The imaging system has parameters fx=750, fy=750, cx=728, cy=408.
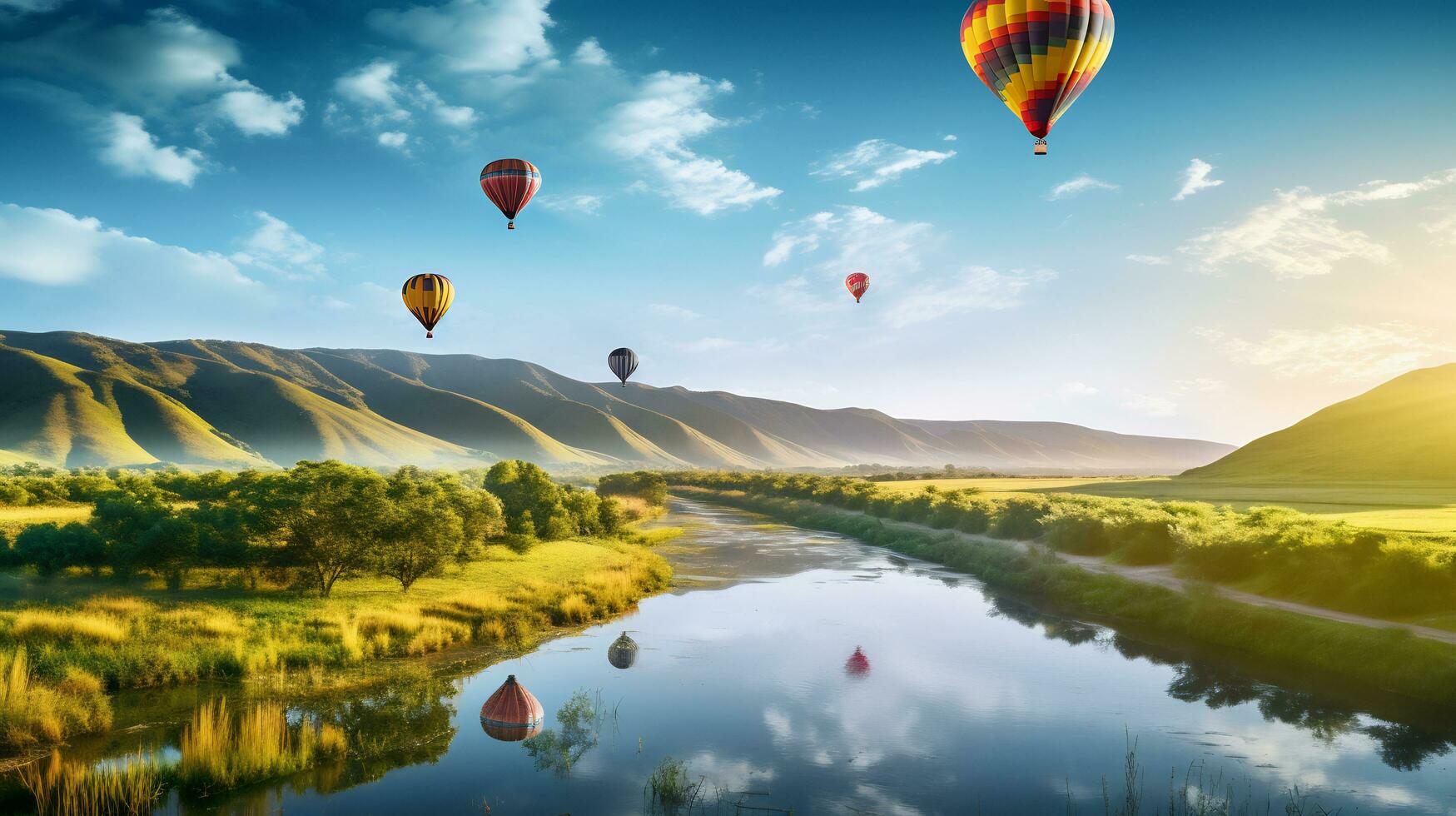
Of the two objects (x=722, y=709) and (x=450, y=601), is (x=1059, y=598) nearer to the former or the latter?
(x=722, y=709)

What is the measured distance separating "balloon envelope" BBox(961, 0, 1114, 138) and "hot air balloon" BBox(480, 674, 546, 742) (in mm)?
29138

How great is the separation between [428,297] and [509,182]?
9419 millimetres

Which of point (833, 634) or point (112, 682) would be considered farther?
point (833, 634)

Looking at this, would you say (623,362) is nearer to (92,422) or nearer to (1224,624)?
(1224,624)

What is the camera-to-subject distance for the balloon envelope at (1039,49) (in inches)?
1147

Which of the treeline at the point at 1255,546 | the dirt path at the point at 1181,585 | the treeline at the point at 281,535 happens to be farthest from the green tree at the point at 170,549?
the treeline at the point at 1255,546

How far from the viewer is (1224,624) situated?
2775 cm

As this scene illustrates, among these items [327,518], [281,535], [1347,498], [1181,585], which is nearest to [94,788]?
[327,518]

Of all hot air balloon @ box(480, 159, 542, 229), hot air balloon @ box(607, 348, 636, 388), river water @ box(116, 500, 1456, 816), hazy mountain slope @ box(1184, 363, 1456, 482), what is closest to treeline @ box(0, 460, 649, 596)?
river water @ box(116, 500, 1456, 816)

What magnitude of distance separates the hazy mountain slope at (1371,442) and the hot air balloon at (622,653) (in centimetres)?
7321

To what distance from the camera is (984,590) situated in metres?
39.4

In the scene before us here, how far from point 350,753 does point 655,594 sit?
20.5 m

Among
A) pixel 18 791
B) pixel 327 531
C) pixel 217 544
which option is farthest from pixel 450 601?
pixel 18 791

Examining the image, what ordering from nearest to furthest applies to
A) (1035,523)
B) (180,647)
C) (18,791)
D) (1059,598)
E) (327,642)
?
(18,791), (180,647), (327,642), (1059,598), (1035,523)
